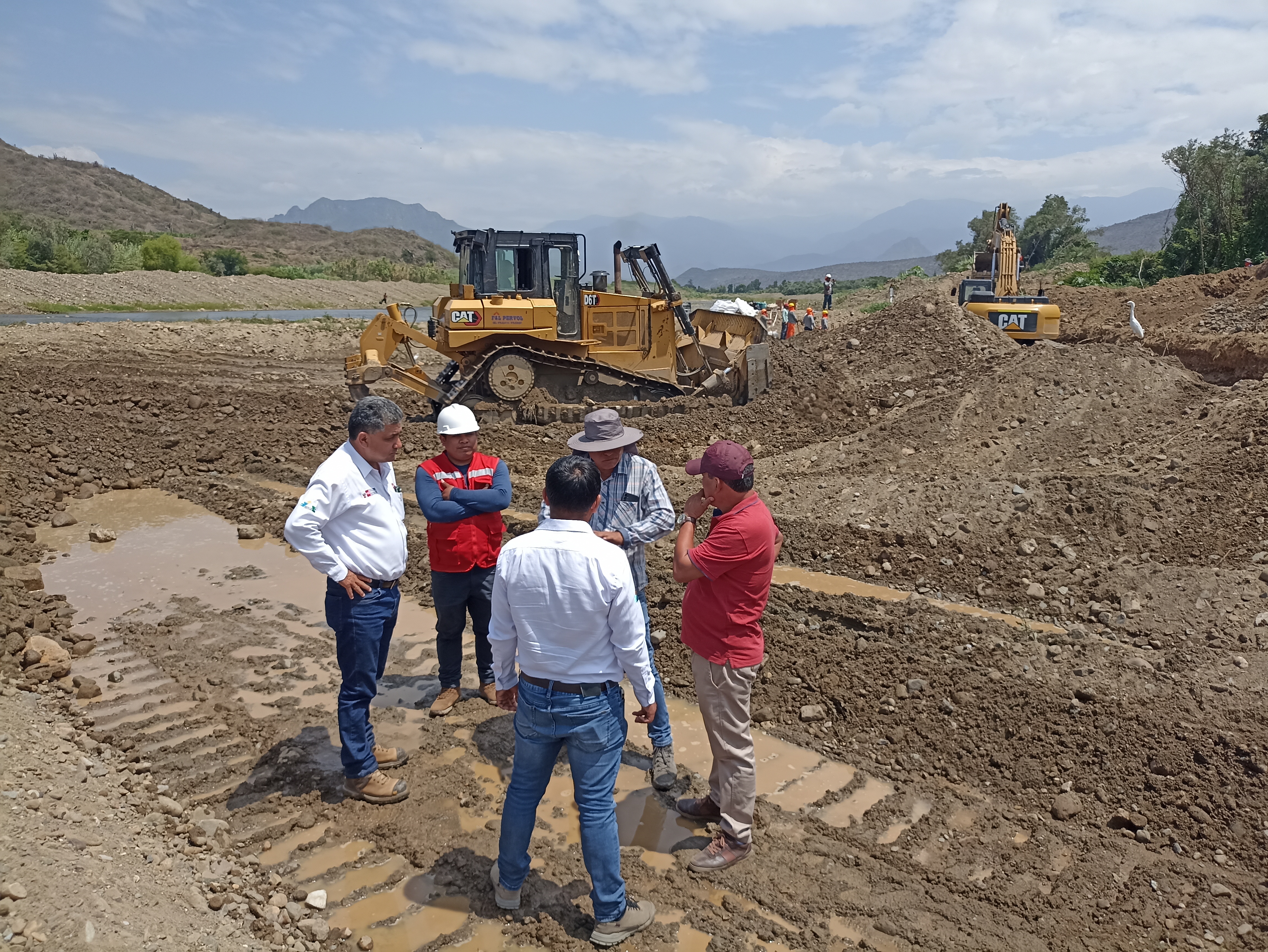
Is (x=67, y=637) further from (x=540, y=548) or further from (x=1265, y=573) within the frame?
(x=1265, y=573)

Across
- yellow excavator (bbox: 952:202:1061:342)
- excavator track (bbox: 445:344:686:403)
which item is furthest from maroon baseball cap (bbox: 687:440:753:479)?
yellow excavator (bbox: 952:202:1061:342)

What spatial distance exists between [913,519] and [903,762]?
387 centimetres

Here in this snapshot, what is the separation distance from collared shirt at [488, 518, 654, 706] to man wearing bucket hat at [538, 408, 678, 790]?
34.4 inches

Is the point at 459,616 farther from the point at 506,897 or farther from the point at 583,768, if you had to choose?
the point at 583,768

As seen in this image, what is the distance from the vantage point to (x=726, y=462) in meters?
3.42

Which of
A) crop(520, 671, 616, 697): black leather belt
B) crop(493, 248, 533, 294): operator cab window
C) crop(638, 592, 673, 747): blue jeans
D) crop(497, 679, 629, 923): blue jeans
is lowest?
crop(638, 592, 673, 747): blue jeans

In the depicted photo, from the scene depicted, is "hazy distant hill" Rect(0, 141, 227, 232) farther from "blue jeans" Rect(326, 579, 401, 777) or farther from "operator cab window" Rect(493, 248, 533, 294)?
"blue jeans" Rect(326, 579, 401, 777)

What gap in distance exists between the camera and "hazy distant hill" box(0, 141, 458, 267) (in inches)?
3031

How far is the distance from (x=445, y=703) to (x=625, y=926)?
2.06m

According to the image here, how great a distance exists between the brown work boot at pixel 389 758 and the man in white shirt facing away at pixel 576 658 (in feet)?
4.41

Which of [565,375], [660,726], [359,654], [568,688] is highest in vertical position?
[565,375]

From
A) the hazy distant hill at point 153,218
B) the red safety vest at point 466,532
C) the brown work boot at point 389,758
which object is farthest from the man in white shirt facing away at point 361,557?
the hazy distant hill at point 153,218

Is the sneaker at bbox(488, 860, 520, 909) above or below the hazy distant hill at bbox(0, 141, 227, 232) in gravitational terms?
below

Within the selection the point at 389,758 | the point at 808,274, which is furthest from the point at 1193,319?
the point at 808,274
